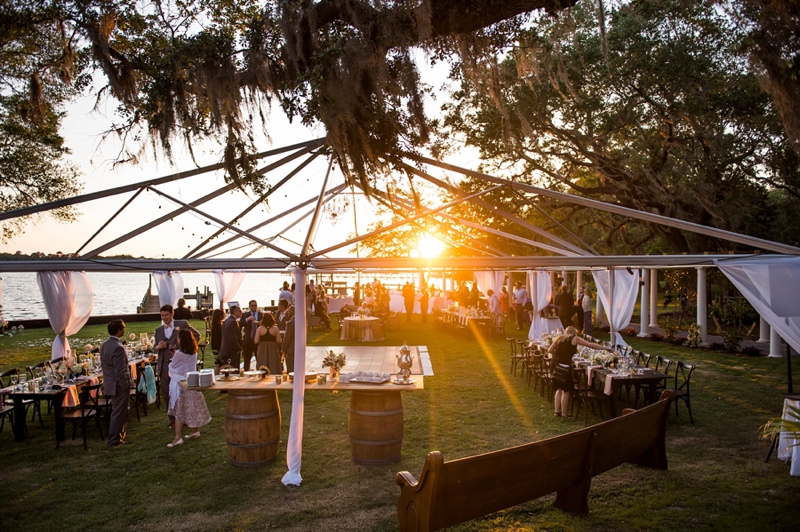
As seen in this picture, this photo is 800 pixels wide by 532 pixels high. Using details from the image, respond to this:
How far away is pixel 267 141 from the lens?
6547mm

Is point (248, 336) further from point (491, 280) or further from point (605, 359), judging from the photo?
point (491, 280)

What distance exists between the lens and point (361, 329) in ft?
57.7

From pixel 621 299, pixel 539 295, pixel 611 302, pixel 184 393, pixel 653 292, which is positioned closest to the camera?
pixel 184 393

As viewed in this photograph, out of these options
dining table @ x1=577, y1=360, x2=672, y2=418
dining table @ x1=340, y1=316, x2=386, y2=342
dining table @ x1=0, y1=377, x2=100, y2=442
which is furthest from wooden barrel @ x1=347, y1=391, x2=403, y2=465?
dining table @ x1=340, y1=316, x2=386, y2=342

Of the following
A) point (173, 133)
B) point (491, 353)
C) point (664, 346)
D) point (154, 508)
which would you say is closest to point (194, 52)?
point (173, 133)

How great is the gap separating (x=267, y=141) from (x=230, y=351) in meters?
5.08

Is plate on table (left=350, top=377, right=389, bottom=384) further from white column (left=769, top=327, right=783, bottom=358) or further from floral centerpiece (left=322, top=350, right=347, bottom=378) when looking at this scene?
white column (left=769, top=327, right=783, bottom=358)

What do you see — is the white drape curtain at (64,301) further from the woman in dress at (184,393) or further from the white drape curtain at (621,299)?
the white drape curtain at (621,299)

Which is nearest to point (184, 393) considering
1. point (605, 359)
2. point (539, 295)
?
point (605, 359)

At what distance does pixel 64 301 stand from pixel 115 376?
11.4ft

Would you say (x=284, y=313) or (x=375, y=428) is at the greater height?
(x=284, y=313)

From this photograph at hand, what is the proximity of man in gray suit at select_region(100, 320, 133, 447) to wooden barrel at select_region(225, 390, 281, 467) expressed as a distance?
1.83 meters

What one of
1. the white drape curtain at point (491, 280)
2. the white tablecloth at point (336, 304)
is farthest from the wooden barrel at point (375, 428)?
the white tablecloth at point (336, 304)

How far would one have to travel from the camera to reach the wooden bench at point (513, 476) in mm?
3660
